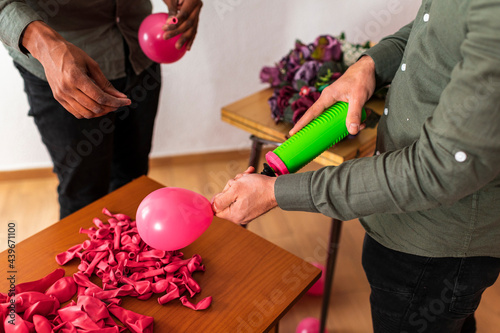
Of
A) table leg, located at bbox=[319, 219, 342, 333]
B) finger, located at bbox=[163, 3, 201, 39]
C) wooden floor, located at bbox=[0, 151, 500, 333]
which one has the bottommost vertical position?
wooden floor, located at bbox=[0, 151, 500, 333]

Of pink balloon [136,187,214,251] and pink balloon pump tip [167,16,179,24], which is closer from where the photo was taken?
pink balloon [136,187,214,251]

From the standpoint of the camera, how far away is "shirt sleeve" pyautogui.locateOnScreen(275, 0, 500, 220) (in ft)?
1.78

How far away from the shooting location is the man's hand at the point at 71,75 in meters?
0.85

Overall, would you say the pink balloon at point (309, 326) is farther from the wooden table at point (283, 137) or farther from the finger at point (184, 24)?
the finger at point (184, 24)

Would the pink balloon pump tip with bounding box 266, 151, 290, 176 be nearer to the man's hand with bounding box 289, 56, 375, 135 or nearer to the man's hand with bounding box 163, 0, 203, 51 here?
the man's hand with bounding box 289, 56, 375, 135

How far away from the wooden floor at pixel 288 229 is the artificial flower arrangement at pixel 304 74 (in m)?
0.78

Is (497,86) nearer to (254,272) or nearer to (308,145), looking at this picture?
(308,145)

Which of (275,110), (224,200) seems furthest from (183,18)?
(224,200)

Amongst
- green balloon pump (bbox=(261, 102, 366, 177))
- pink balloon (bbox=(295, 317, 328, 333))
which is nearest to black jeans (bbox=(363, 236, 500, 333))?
green balloon pump (bbox=(261, 102, 366, 177))

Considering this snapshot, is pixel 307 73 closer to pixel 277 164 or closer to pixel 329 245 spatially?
pixel 329 245

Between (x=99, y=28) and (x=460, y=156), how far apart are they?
1002 mm

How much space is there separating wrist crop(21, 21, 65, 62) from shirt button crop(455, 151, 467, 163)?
0.76 meters

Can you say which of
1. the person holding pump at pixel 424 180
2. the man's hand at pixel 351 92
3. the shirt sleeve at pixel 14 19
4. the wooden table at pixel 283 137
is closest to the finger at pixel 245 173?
the person holding pump at pixel 424 180

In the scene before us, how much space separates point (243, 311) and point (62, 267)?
390mm
